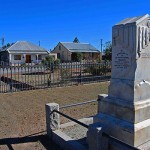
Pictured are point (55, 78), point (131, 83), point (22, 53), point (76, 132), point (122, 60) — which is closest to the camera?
point (131, 83)

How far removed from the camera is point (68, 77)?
15133 millimetres

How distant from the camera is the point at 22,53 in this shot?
46469 mm

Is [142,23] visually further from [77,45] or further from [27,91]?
[77,45]

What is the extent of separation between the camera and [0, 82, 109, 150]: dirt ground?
5216mm

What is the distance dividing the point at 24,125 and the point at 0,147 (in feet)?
4.65

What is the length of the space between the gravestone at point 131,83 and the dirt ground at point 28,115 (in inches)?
67.5

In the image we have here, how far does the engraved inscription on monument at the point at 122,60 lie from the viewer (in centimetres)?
422

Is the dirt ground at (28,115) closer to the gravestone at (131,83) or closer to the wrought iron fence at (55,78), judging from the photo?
the wrought iron fence at (55,78)

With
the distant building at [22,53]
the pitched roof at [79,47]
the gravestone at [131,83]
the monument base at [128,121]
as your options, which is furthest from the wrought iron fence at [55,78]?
the pitched roof at [79,47]

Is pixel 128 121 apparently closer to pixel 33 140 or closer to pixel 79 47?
pixel 33 140

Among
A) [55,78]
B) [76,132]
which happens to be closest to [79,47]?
[55,78]

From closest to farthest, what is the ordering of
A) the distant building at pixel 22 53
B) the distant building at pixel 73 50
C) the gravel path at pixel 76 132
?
the gravel path at pixel 76 132, the distant building at pixel 22 53, the distant building at pixel 73 50

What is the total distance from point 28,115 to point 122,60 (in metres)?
4.24

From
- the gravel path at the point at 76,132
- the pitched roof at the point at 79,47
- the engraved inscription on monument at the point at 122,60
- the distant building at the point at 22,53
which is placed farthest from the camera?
the pitched roof at the point at 79,47
